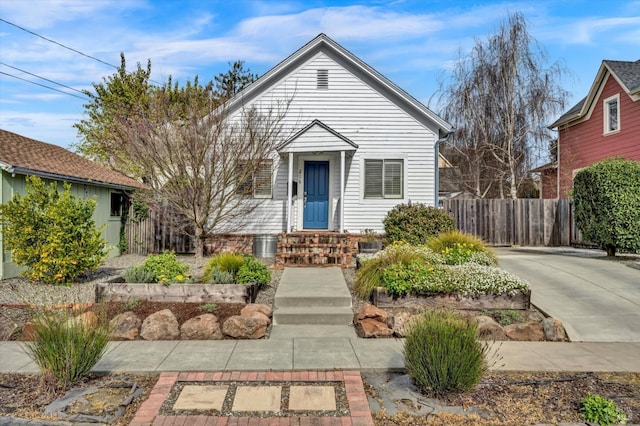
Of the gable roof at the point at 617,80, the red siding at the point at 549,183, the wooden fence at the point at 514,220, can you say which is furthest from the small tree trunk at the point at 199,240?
the red siding at the point at 549,183

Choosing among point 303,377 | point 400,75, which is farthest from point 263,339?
point 400,75

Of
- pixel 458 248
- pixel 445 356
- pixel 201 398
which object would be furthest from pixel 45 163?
pixel 445 356

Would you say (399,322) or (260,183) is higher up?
(260,183)

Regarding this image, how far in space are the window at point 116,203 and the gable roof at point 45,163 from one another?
480mm

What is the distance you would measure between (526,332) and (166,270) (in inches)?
234

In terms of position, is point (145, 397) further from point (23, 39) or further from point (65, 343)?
point (23, 39)

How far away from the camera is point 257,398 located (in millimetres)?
4184

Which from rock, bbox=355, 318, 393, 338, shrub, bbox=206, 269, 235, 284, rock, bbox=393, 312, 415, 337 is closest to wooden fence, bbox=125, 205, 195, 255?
shrub, bbox=206, 269, 235, 284

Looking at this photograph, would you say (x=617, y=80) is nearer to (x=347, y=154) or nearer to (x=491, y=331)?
(x=347, y=154)

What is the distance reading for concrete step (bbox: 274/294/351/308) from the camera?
725cm

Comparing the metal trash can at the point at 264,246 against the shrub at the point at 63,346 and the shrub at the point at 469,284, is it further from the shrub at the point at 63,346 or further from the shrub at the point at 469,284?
the shrub at the point at 63,346

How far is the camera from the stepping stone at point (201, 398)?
3994 millimetres

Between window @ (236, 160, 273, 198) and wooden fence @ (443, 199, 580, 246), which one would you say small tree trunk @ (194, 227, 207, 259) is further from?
wooden fence @ (443, 199, 580, 246)

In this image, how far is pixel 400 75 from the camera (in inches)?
653
